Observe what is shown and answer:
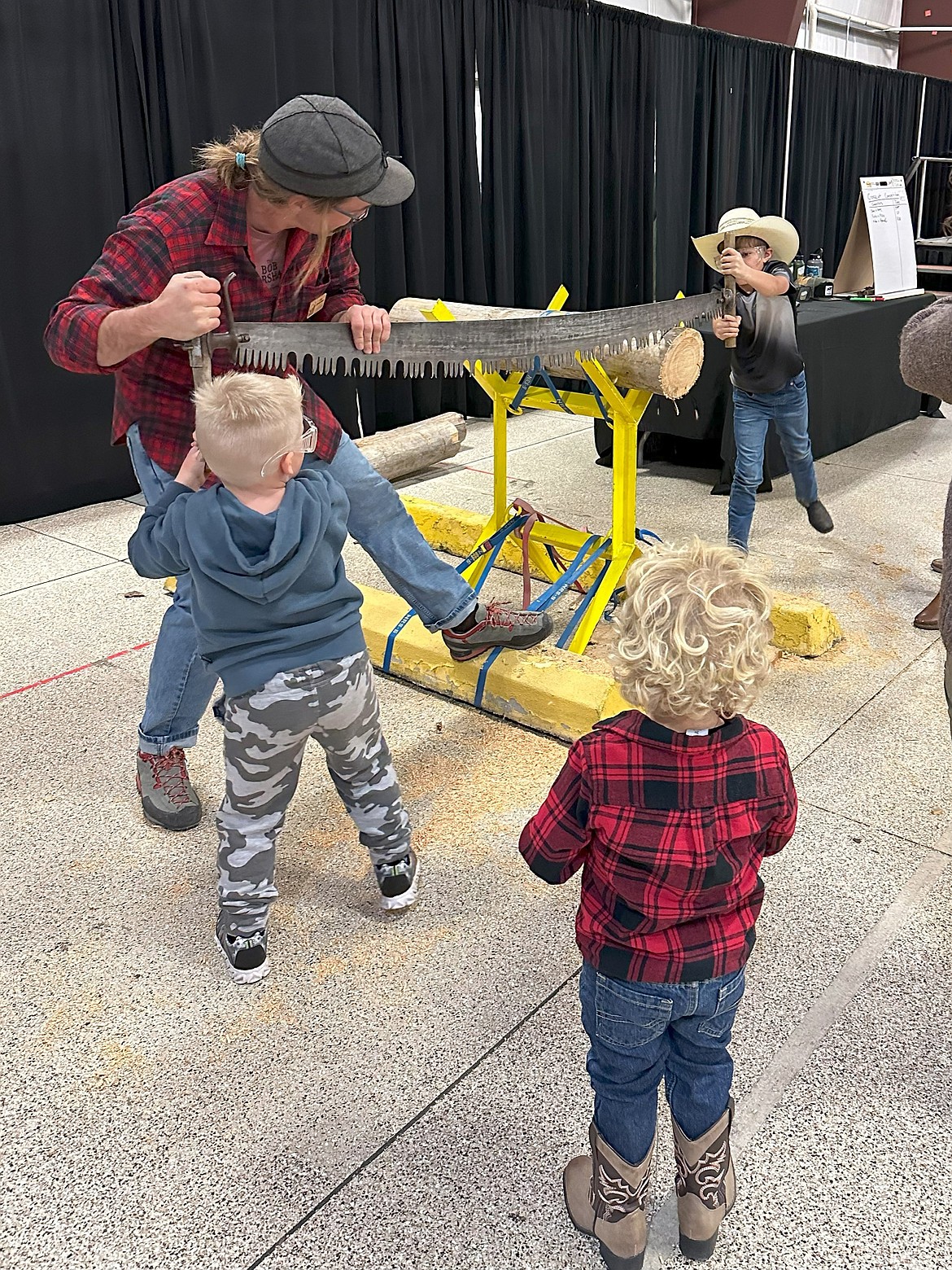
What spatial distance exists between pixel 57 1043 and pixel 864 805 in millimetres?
1877

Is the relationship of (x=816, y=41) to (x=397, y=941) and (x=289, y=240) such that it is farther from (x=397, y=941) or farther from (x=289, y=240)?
(x=397, y=941)

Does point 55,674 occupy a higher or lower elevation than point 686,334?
lower

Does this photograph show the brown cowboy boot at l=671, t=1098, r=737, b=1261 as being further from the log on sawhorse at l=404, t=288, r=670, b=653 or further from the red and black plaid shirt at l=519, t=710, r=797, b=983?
the log on sawhorse at l=404, t=288, r=670, b=653

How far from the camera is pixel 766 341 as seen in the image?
3.79 meters

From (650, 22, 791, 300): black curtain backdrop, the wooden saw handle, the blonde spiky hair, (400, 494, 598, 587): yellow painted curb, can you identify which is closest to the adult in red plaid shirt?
the blonde spiky hair

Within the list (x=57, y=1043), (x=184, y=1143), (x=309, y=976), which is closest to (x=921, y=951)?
(x=309, y=976)

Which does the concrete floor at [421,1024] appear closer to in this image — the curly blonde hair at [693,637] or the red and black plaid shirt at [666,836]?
the red and black plaid shirt at [666,836]

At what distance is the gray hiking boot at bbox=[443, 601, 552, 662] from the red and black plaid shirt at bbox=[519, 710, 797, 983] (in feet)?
5.38

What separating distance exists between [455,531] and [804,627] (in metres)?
1.53

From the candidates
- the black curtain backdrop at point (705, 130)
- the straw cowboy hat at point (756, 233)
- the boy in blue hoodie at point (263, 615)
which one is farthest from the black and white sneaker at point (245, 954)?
the black curtain backdrop at point (705, 130)

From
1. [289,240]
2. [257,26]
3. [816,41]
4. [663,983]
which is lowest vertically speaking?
[663,983]

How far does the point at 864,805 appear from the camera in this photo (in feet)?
8.47

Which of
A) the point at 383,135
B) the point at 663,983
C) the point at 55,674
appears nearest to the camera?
the point at 663,983

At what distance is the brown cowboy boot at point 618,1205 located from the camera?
141 centimetres
